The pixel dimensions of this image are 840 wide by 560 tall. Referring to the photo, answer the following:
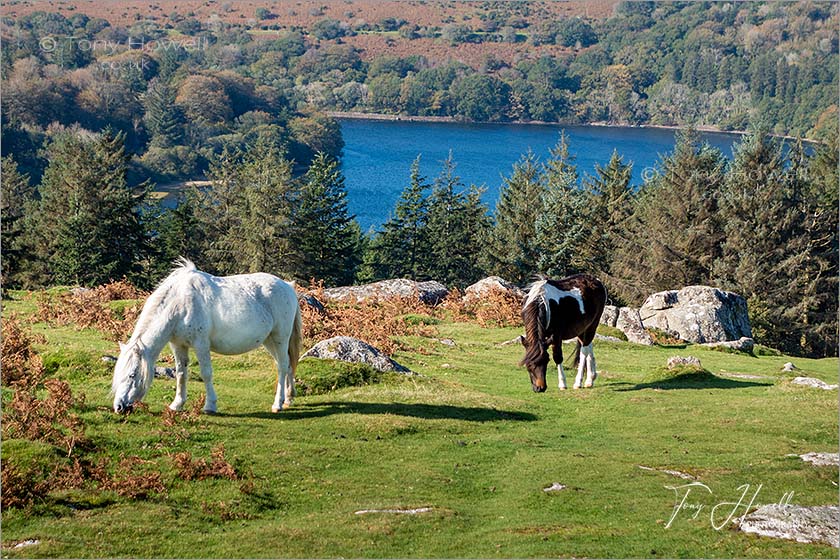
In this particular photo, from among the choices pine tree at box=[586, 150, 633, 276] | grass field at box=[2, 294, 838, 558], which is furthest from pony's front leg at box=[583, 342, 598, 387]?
pine tree at box=[586, 150, 633, 276]

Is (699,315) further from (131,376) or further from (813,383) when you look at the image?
(131,376)

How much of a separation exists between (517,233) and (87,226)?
102 ft

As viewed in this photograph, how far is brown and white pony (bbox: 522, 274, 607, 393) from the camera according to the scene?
1967 cm

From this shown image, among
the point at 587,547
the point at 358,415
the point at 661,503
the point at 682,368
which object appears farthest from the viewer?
the point at 682,368

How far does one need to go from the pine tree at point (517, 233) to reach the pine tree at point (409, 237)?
241 inches

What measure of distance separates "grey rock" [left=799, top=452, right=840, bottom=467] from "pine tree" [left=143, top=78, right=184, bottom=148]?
169 m

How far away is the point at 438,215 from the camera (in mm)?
72062

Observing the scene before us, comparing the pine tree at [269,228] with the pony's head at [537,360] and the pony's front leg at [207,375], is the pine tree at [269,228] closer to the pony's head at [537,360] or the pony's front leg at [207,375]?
the pony's head at [537,360]

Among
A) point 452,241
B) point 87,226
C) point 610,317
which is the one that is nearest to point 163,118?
point 452,241

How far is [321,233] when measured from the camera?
64.8 metres

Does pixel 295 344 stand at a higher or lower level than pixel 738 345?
higher

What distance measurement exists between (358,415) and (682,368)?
11.5 meters

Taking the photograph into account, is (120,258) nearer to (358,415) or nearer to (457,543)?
(358,415)

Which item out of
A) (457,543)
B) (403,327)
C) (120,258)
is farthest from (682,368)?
(120,258)
